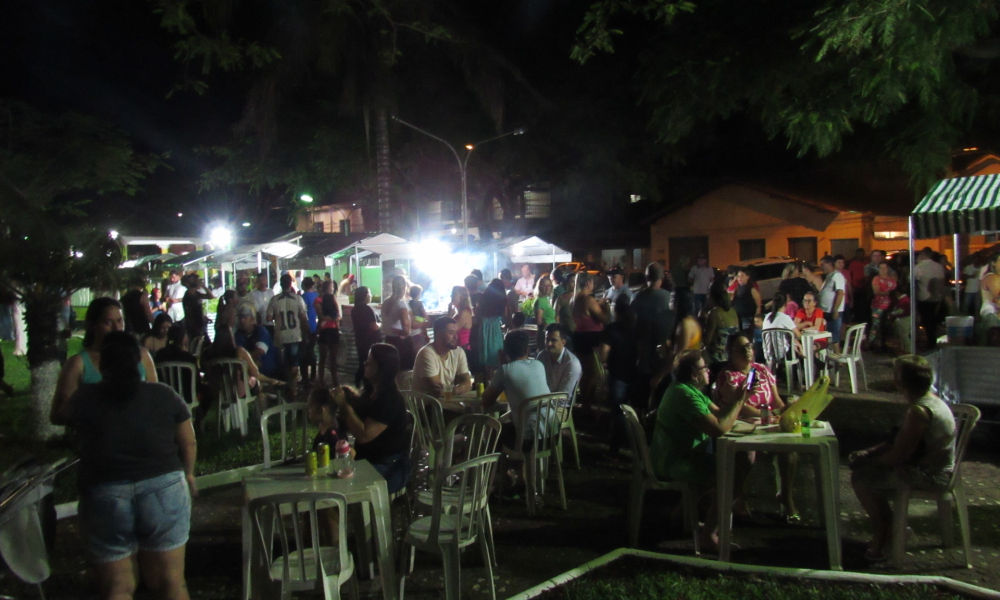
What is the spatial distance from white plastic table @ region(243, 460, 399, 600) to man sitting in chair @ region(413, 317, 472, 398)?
7.87 feet

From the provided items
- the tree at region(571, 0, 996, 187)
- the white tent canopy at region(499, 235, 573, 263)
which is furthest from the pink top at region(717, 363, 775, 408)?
the white tent canopy at region(499, 235, 573, 263)

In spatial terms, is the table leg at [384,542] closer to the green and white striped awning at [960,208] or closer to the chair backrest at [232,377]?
the chair backrest at [232,377]

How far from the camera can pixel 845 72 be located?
36.2ft

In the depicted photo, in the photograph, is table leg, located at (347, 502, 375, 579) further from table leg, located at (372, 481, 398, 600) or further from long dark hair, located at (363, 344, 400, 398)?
long dark hair, located at (363, 344, 400, 398)

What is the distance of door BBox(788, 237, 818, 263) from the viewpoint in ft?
73.2

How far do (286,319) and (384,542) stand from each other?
6.31 metres

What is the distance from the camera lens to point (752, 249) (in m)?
24.2

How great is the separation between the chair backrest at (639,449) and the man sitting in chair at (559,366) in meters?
1.56

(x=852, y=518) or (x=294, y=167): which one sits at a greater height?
(x=294, y=167)

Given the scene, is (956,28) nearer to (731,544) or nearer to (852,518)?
(852,518)

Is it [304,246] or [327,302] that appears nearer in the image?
[327,302]

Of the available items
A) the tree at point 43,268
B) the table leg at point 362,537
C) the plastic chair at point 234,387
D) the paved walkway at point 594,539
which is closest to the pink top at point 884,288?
the paved walkway at point 594,539

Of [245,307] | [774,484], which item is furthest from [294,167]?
[774,484]

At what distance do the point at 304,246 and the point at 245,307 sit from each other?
12.7m
